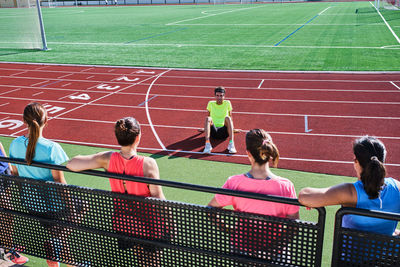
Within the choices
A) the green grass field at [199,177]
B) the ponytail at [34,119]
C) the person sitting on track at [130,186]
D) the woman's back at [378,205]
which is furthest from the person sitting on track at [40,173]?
the green grass field at [199,177]

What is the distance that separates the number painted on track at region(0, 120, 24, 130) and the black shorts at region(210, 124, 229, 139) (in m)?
5.30

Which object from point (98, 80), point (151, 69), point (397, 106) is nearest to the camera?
point (397, 106)

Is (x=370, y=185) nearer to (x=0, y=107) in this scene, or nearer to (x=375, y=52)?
(x=0, y=107)

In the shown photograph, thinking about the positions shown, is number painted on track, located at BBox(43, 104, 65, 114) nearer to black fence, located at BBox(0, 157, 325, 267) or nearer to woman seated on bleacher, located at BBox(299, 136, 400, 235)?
black fence, located at BBox(0, 157, 325, 267)

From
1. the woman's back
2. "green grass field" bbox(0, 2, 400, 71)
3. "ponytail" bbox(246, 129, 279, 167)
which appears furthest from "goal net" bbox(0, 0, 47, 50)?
the woman's back

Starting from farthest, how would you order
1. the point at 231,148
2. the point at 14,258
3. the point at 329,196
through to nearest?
the point at 231,148
the point at 14,258
the point at 329,196

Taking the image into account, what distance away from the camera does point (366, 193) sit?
2641 millimetres

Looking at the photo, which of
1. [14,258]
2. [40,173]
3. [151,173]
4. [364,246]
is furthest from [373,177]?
[14,258]

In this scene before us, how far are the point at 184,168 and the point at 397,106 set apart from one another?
7.10 m

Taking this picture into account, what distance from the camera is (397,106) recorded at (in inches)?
432

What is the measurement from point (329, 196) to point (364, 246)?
377 mm

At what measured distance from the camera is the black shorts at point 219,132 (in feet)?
28.2

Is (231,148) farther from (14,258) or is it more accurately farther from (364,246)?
(364,246)

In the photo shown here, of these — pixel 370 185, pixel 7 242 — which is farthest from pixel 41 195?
pixel 370 185
